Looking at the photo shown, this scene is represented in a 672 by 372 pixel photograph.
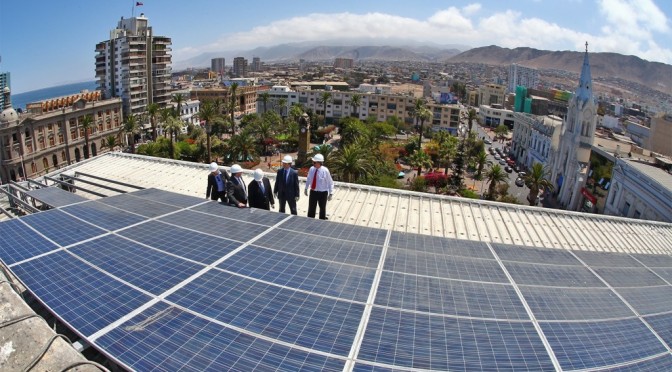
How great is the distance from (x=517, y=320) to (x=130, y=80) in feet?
333

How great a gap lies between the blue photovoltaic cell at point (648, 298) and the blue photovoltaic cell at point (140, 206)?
12.4 m

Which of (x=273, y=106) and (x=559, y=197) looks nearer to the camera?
(x=559, y=197)

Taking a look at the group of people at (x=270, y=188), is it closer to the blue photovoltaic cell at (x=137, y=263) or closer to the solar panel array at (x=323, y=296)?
the solar panel array at (x=323, y=296)

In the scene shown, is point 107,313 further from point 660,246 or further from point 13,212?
point 660,246

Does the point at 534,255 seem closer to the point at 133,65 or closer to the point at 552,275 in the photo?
the point at 552,275

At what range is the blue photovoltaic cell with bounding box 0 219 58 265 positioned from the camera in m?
9.21

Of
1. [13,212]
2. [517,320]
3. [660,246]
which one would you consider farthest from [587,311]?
[13,212]

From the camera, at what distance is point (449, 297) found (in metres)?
8.11

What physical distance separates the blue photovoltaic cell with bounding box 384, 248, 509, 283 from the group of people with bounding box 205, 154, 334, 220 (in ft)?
17.8

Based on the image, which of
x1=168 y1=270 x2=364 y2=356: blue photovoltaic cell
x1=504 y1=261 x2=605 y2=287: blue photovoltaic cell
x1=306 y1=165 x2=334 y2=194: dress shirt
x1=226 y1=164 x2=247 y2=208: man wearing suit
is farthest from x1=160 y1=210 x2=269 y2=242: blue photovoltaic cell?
x1=504 y1=261 x2=605 y2=287: blue photovoltaic cell

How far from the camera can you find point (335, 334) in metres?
6.59

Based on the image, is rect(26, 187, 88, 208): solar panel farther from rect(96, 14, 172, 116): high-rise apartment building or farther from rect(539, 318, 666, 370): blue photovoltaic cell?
rect(96, 14, 172, 116): high-rise apartment building

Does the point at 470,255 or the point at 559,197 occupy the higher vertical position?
the point at 470,255

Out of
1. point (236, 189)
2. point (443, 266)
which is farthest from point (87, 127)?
point (443, 266)
